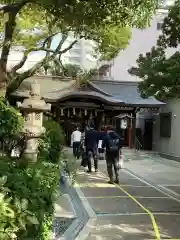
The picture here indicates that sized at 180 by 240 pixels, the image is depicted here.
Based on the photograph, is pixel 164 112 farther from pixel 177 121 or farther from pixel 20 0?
pixel 20 0

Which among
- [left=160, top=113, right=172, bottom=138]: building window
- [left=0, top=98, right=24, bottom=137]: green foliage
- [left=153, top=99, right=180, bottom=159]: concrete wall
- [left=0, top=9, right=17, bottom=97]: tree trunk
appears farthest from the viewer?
[left=160, top=113, right=172, bottom=138]: building window

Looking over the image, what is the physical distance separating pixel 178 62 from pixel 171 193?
3.74 meters

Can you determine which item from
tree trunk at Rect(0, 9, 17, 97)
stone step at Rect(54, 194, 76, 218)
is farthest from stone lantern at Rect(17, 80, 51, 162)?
tree trunk at Rect(0, 9, 17, 97)

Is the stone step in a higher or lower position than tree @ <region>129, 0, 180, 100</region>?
lower

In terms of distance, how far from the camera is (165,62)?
13.7 metres

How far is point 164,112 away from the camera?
84.1 ft

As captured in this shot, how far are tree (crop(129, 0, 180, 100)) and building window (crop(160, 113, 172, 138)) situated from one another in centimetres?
844

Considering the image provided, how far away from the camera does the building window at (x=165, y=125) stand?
24.7 m

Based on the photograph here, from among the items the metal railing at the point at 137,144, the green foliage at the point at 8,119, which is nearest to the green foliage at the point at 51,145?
the green foliage at the point at 8,119

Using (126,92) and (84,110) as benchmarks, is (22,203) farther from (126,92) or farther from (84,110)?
(126,92)

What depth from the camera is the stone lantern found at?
6.99m

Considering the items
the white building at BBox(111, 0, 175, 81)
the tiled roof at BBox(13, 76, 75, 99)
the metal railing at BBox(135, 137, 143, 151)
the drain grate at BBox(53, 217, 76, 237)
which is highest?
the white building at BBox(111, 0, 175, 81)

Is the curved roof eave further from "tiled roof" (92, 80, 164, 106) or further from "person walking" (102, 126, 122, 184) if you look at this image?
"person walking" (102, 126, 122, 184)

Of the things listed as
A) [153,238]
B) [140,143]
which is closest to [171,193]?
[153,238]
